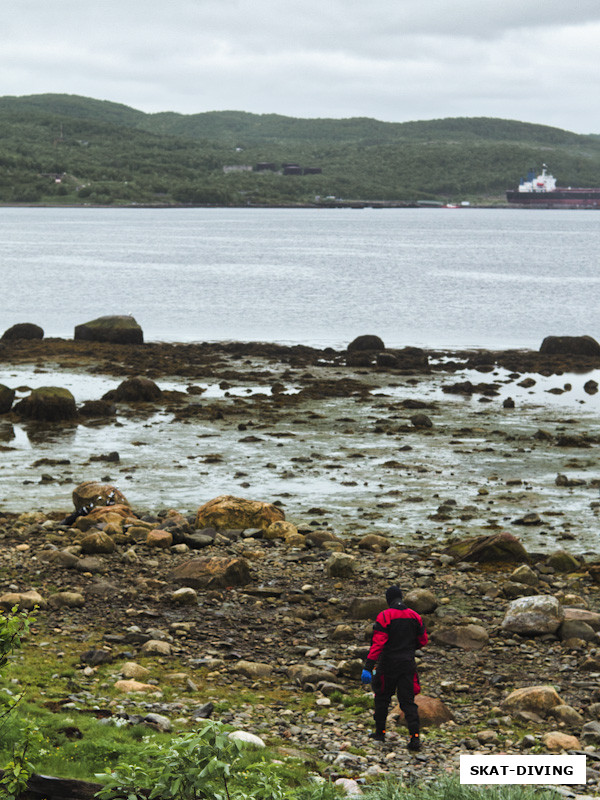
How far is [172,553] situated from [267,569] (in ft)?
6.48

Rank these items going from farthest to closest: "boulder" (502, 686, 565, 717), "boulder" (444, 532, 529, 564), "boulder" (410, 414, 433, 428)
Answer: "boulder" (410, 414, 433, 428) → "boulder" (444, 532, 529, 564) → "boulder" (502, 686, 565, 717)

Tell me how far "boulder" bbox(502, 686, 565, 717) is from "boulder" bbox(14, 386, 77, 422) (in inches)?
943

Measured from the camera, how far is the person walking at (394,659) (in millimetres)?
11625

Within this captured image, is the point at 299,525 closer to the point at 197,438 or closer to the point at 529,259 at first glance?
the point at 197,438

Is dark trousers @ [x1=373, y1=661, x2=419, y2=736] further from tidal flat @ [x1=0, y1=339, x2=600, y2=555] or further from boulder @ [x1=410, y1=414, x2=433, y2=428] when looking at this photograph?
boulder @ [x1=410, y1=414, x2=433, y2=428]

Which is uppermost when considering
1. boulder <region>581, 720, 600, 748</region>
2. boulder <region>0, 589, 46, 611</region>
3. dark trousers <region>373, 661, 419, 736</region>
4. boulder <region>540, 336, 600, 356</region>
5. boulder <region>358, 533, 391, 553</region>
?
boulder <region>540, 336, 600, 356</region>

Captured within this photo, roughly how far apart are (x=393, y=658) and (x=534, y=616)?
462 centimetres

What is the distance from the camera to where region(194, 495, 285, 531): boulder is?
855 inches

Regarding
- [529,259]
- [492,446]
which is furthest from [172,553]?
[529,259]

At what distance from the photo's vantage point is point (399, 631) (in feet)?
38.3

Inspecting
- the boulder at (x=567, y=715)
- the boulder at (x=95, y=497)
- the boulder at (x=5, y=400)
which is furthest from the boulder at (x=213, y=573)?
the boulder at (x=5, y=400)

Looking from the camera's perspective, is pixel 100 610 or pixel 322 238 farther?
pixel 322 238

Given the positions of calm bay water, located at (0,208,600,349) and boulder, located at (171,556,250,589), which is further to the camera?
calm bay water, located at (0,208,600,349)

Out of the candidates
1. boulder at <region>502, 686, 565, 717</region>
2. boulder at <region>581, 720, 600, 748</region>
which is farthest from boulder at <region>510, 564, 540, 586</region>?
boulder at <region>581, 720, 600, 748</region>
